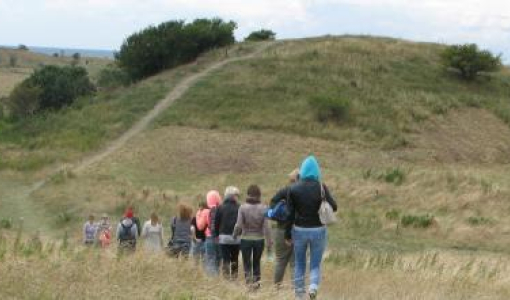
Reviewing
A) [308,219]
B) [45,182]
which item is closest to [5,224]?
[45,182]

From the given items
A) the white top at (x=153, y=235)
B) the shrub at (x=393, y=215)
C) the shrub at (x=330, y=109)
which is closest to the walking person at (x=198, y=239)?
the white top at (x=153, y=235)

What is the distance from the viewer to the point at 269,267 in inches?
431

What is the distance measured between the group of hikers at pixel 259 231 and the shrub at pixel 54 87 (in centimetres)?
3604

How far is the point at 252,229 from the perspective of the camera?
930 centimetres

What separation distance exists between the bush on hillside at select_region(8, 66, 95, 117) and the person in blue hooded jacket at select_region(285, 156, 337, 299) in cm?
3895

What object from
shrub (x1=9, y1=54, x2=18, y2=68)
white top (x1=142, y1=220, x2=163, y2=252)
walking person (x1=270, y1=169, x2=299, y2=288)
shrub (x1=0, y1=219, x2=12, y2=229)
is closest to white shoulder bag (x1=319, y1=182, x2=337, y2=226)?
walking person (x1=270, y1=169, x2=299, y2=288)

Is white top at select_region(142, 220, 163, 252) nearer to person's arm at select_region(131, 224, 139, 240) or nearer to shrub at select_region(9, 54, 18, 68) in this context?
person's arm at select_region(131, 224, 139, 240)

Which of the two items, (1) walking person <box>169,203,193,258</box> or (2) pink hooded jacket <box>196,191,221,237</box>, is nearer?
(2) pink hooded jacket <box>196,191,221,237</box>

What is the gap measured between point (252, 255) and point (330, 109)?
26958 millimetres

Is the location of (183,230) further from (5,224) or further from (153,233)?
(5,224)

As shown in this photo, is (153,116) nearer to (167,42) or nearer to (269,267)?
(167,42)

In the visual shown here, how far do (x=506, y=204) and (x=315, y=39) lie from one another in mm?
27929

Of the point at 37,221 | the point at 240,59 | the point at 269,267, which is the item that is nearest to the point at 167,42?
the point at 240,59

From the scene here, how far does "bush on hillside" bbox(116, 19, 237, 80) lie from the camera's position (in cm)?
4547
